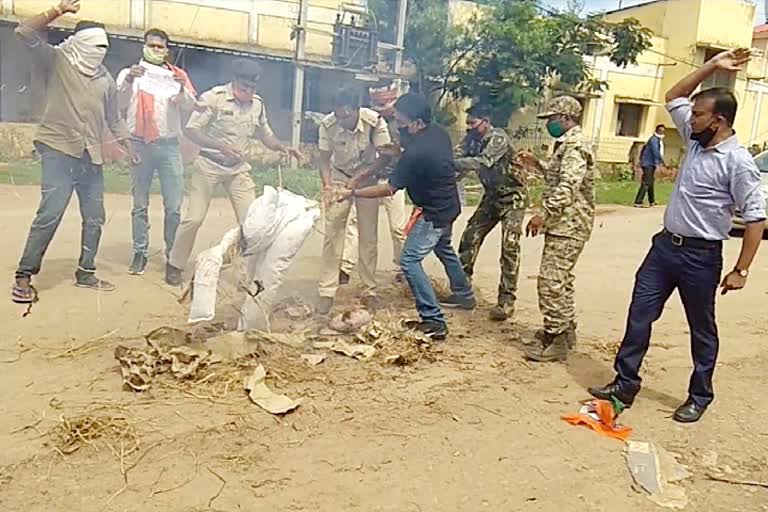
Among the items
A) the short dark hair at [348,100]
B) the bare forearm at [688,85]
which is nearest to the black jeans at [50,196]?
the short dark hair at [348,100]

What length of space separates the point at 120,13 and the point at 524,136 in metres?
10.3

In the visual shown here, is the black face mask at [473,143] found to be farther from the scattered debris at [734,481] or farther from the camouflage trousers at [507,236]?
the scattered debris at [734,481]

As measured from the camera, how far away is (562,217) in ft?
14.9

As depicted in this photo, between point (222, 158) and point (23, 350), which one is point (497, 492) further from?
point (222, 158)

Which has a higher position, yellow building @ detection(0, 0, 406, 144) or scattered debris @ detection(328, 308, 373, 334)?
yellow building @ detection(0, 0, 406, 144)

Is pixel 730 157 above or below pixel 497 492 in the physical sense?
above

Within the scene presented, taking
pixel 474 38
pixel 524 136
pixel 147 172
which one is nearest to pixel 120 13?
pixel 474 38

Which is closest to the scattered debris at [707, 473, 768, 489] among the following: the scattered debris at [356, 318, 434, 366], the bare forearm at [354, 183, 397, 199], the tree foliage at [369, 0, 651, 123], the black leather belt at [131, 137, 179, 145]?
the scattered debris at [356, 318, 434, 366]

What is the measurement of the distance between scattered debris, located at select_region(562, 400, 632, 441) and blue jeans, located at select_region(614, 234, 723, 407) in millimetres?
244

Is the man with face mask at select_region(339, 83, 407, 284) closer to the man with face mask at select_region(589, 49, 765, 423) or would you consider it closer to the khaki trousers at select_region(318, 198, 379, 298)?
the khaki trousers at select_region(318, 198, 379, 298)

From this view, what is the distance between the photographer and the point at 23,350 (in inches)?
170

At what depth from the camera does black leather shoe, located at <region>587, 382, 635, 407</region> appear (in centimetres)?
412

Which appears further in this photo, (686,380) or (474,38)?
(474,38)

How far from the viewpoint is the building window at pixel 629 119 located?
25875mm
